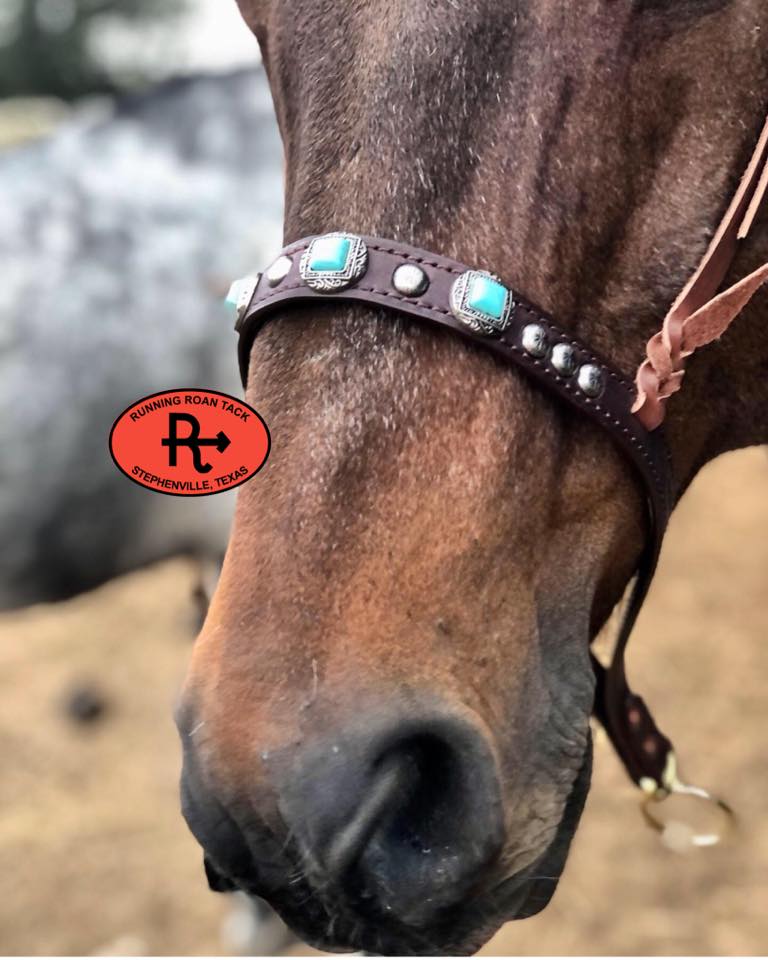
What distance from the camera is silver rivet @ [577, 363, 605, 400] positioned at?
2.98ft

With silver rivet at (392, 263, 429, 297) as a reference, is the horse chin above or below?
below

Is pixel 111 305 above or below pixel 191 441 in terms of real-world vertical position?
below

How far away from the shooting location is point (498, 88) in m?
0.90

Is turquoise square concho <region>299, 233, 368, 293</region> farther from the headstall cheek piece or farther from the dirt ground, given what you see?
the dirt ground

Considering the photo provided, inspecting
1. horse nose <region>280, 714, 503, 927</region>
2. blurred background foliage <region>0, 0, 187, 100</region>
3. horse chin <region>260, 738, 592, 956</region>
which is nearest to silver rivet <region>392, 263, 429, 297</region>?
horse nose <region>280, 714, 503, 927</region>

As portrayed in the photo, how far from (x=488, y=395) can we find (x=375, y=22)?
15.4 inches

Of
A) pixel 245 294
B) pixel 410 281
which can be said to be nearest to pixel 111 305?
pixel 245 294

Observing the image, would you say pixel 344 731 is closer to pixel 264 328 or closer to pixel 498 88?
pixel 264 328

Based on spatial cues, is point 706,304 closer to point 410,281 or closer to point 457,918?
point 410,281

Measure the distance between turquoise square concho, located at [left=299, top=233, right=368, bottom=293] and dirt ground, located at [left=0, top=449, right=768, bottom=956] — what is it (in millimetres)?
1991

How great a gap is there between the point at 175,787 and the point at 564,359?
2614 mm

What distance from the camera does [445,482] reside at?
33.5 inches

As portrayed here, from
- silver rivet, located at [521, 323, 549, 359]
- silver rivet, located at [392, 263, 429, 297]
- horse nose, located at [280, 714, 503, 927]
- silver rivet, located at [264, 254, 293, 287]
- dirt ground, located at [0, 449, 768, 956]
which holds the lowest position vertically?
dirt ground, located at [0, 449, 768, 956]

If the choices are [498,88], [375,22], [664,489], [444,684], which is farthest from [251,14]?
[444,684]
